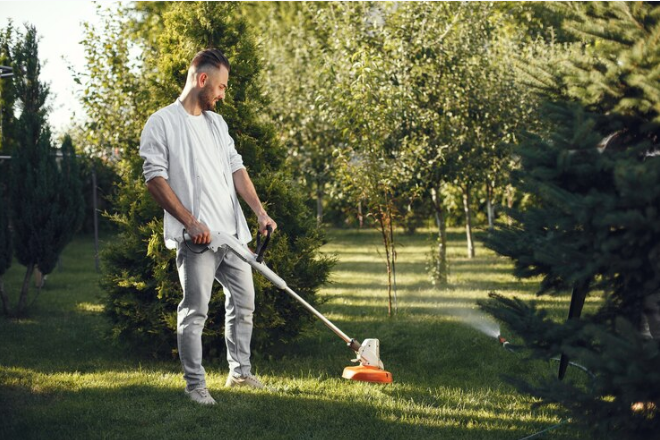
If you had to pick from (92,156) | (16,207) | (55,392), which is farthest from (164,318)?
(92,156)

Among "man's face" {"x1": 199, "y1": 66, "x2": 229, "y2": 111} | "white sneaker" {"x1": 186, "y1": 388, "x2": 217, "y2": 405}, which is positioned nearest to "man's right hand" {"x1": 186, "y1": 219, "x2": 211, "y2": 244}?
"man's face" {"x1": 199, "y1": 66, "x2": 229, "y2": 111}

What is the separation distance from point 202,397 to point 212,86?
195 centimetres

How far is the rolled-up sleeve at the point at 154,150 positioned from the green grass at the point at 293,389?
145 cm

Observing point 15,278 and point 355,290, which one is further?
point 15,278

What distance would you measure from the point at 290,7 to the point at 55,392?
31.7 metres

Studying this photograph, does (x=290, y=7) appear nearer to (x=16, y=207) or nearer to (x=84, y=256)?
(x=84, y=256)

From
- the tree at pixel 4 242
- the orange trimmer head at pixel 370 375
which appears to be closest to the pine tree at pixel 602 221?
the orange trimmer head at pixel 370 375

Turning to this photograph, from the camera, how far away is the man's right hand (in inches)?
165

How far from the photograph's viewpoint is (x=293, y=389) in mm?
4871

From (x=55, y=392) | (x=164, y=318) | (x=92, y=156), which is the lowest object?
(x=55, y=392)

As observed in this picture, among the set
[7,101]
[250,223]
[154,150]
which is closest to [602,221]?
[154,150]

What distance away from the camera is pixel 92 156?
1330cm

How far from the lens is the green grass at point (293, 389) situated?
4035 mm

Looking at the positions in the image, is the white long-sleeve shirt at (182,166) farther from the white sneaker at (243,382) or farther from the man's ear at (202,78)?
the white sneaker at (243,382)
